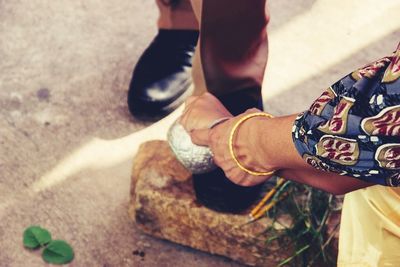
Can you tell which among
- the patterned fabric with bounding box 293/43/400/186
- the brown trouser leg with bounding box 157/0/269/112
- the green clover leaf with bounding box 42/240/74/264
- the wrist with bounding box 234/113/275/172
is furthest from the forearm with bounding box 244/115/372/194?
the green clover leaf with bounding box 42/240/74/264

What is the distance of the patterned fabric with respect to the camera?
716 mm

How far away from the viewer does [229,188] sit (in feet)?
4.73

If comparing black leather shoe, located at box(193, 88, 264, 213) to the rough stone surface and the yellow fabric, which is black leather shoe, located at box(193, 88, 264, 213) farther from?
the yellow fabric

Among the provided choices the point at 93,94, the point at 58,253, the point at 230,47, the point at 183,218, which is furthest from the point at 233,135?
the point at 93,94

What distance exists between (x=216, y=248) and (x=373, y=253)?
0.64 metres

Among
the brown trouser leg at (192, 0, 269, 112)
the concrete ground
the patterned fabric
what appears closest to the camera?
the patterned fabric

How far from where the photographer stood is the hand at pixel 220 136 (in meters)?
1.17

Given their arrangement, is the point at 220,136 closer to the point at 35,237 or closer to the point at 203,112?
the point at 203,112

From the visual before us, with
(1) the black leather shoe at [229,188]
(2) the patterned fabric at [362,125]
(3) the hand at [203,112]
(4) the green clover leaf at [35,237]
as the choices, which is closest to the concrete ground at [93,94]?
(4) the green clover leaf at [35,237]

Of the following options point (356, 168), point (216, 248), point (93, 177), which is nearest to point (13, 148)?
point (93, 177)

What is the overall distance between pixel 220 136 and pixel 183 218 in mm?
363

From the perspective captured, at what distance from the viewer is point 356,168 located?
81cm

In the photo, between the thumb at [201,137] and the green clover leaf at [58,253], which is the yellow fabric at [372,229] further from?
the green clover leaf at [58,253]

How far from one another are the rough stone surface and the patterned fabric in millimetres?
648
